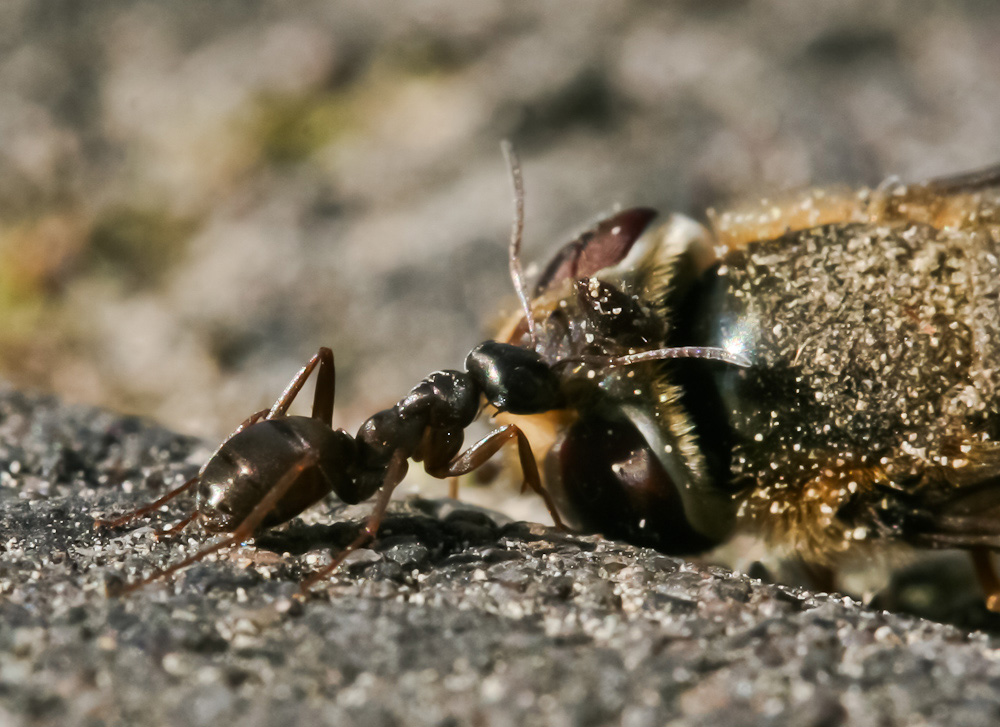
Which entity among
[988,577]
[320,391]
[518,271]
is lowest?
[988,577]

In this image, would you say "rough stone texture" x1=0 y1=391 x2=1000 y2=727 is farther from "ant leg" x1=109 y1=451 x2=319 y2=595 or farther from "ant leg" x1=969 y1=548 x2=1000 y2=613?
"ant leg" x1=969 y1=548 x2=1000 y2=613

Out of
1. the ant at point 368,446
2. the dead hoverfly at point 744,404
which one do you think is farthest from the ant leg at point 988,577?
the ant at point 368,446

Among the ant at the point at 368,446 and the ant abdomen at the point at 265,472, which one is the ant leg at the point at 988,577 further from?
the ant abdomen at the point at 265,472

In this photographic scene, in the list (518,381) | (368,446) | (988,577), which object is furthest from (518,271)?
(988,577)

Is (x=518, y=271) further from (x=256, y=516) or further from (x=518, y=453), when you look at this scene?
(x=256, y=516)

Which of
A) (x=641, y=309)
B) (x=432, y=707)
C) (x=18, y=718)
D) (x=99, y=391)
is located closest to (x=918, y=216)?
(x=641, y=309)

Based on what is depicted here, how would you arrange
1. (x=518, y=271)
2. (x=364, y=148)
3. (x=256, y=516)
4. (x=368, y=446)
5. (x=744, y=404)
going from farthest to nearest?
(x=364, y=148) < (x=518, y=271) < (x=368, y=446) < (x=744, y=404) < (x=256, y=516)
